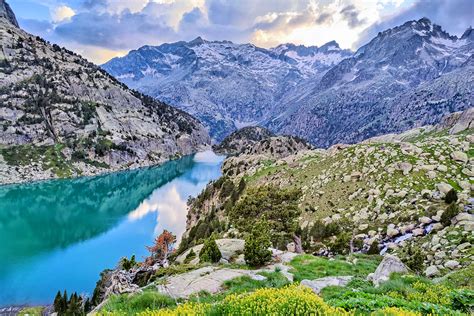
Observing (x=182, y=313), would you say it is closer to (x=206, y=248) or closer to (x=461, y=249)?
(x=206, y=248)

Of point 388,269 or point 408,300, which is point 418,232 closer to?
point 388,269

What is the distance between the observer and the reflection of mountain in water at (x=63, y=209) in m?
84.6

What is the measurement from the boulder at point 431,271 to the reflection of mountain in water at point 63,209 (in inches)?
2872

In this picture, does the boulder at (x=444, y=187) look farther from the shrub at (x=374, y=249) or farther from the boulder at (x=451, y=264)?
the boulder at (x=451, y=264)

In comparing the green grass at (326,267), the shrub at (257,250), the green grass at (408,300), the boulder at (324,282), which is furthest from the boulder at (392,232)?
the green grass at (408,300)

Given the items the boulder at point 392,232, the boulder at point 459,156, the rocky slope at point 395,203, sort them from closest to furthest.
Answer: the rocky slope at point 395,203, the boulder at point 392,232, the boulder at point 459,156

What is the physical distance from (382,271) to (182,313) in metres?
13.8

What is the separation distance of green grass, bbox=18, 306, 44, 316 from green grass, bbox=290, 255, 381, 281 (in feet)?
132

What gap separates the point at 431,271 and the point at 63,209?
120m

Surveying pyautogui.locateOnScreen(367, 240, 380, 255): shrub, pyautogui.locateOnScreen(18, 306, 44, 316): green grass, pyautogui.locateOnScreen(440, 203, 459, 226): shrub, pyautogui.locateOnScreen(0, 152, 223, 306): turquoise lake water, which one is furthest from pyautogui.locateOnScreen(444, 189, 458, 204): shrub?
pyautogui.locateOnScreen(0, 152, 223, 306): turquoise lake water

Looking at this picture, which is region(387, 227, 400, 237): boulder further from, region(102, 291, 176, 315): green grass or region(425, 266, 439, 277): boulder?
region(102, 291, 176, 315): green grass

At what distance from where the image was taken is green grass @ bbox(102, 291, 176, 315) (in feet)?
38.7

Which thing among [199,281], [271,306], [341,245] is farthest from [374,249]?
[271,306]

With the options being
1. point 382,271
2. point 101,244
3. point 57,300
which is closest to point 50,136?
point 101,244
